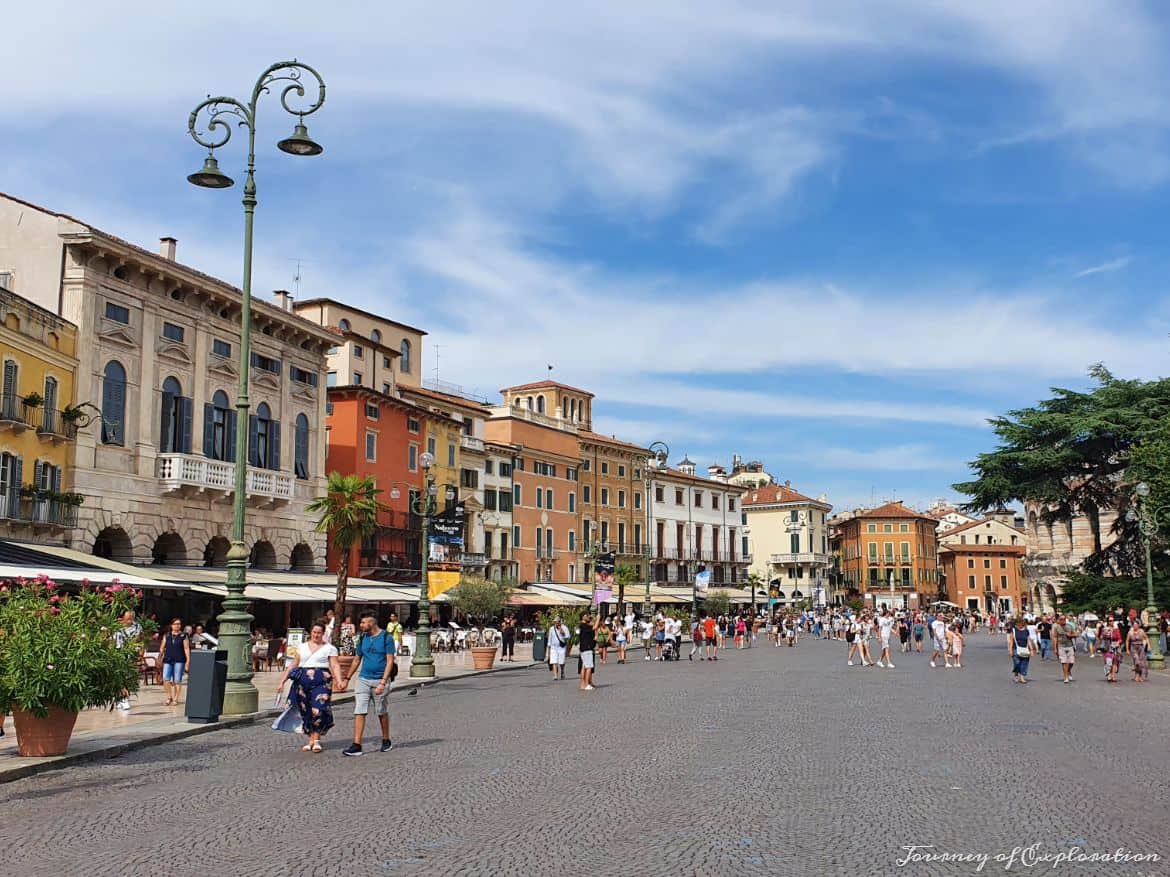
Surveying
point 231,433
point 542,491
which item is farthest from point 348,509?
point 542,491

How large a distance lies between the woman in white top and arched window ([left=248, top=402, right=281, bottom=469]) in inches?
1152

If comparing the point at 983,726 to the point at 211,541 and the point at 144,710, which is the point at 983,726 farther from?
the point at 211,541

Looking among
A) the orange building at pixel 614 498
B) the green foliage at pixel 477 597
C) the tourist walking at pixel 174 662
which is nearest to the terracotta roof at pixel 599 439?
the orange building at pixel 614 498

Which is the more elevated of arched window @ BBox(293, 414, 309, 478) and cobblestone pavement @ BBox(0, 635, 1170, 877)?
arched window @ BBox(293, 414, 309, 478)

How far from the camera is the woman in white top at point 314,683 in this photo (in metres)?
13.2

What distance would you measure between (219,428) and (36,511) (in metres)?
9.31

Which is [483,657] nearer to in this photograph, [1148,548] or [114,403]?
[114,403]

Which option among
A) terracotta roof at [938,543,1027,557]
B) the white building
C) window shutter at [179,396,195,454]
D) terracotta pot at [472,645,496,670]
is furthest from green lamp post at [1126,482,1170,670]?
terracotta roof at [938,543,1027,557]

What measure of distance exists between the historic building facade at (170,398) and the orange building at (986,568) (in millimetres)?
113182

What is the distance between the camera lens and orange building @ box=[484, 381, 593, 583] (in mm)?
72125

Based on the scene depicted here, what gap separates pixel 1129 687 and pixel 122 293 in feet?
94.5

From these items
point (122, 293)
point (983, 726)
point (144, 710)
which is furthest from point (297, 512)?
point (983, 726)

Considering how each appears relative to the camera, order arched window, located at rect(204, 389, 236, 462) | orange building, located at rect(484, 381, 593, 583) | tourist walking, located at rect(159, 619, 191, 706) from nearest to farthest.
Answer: tourist walking, located at rect(159, 619, 191, 706)
arched window, located at rect(204, 389, 236, 462)
orange building, located at rect(484, 381, 593, 583)

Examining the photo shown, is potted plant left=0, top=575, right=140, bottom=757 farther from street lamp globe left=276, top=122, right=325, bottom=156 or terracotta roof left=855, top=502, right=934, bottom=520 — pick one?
terracotta roof left=855, top=502, right=934, bottom=520
